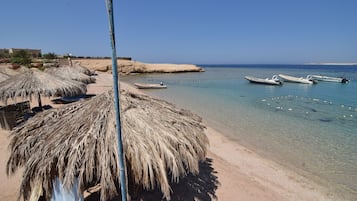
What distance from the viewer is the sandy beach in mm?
4238

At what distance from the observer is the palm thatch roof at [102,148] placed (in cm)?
269

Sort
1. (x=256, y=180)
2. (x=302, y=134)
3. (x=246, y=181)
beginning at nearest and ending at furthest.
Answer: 1. (x=246, y=181)
2. (x=256, y=180)
3. (x=302, y=134)

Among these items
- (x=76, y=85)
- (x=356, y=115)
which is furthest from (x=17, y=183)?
(x=356, y=115)

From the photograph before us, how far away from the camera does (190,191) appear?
413 centimetres

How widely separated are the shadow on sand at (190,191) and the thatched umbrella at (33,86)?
5.10m

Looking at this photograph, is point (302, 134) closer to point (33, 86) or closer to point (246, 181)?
point (246, 181)

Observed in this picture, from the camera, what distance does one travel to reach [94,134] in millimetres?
2873

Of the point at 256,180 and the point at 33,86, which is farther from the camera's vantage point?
the point at 33,86

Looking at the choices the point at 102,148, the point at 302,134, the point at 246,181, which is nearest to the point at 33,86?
the point at 102,148

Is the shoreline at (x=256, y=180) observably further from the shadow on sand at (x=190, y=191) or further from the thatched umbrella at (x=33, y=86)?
the thatched umbrella at (x=33, y=86)

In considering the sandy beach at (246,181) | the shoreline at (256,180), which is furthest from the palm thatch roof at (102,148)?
the shoreline at (256,180)

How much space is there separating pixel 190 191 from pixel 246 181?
1604mm

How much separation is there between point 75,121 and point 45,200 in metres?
1.54

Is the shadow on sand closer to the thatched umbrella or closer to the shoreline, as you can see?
the shoreline
